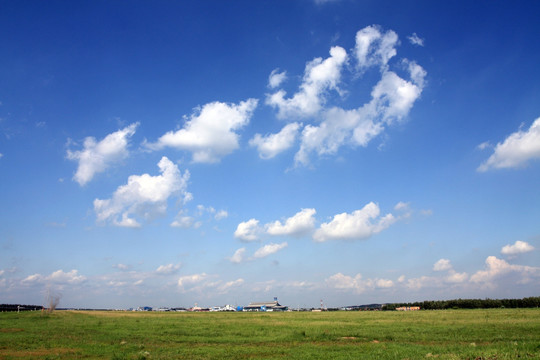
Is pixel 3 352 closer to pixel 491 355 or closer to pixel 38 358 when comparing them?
pixel 38 358

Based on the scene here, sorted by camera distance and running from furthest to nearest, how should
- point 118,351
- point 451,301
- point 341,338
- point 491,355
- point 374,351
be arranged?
point 451,301 < point 341,338 < point 118,351 < point 374,351 < point 491,355

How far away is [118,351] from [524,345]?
29.4 metres

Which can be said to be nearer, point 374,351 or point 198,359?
point 198,359

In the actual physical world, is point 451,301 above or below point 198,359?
below

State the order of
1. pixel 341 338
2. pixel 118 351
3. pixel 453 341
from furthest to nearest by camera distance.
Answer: pixel 341 338, pixel 453 341, pixel 118 351

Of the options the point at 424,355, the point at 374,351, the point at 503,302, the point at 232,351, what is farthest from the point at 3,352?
the point at 503,302

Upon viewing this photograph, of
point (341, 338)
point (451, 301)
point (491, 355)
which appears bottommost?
point (451, 301)

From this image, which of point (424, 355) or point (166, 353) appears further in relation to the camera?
point (166, 353)

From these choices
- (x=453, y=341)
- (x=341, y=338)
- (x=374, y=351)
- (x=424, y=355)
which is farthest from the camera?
(x=341, y=338)

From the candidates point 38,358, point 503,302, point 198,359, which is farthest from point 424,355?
point 503,302

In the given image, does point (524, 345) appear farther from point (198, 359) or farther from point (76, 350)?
point (76, 350)

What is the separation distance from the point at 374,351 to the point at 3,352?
28.0 meters

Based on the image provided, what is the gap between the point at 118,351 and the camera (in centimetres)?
2622

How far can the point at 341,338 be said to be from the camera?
111 ft
